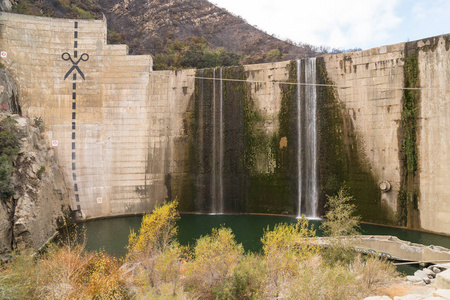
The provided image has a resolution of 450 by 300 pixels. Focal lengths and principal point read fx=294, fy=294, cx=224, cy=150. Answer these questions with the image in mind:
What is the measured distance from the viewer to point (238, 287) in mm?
7777

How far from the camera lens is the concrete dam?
1590 centimetres

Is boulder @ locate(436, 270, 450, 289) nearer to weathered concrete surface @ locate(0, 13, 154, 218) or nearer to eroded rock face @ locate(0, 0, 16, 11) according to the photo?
weathered concrete surface @ locate(0, 13, 154, 218)

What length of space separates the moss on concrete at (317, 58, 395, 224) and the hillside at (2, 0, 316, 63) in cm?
1600

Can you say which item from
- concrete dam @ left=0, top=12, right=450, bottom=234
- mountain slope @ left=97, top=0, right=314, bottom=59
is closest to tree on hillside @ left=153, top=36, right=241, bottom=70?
mountain slope @ left=97, top=0, right=314, bottom=59

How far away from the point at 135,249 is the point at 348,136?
12957 mm

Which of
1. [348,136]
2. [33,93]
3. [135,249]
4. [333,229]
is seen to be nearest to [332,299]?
[333,229]

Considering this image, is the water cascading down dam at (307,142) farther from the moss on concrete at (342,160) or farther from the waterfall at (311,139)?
the moss on concrete at (342,160)

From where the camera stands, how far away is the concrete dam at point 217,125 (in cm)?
1590

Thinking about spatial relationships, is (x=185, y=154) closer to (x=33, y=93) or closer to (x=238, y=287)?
(x=33, y=93)

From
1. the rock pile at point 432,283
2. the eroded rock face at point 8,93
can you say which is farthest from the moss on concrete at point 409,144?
the eroded rock face at point 8,93

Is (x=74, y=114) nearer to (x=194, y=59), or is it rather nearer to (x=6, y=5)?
(x=6, y=5)

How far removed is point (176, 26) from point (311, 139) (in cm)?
2579

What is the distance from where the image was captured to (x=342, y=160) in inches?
667

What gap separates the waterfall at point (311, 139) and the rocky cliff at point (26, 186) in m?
14.1
